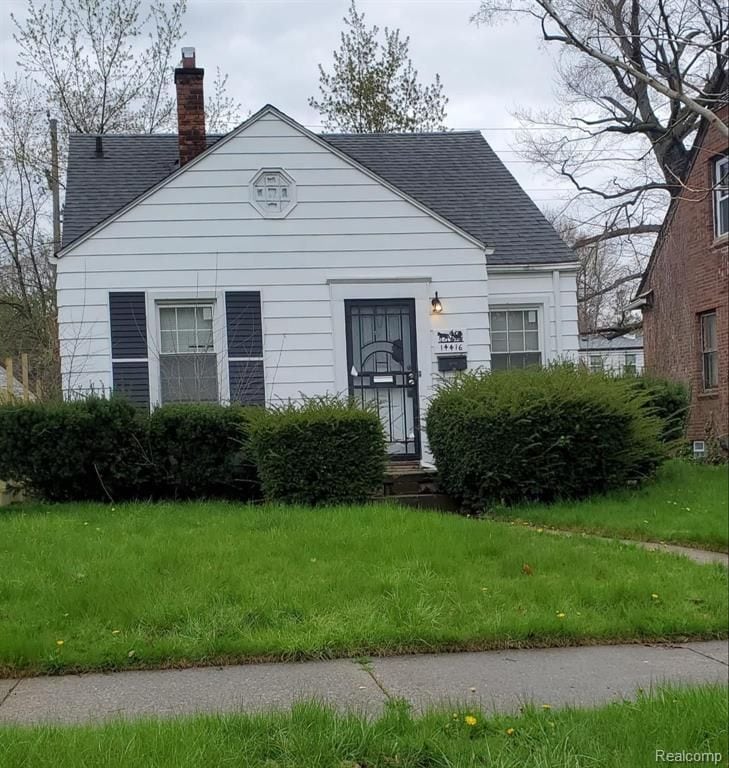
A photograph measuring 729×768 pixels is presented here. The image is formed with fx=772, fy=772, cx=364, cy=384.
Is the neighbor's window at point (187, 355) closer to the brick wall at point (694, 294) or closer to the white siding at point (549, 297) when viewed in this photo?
the white siding at point (549, 297)

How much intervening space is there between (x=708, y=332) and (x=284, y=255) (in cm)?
1098

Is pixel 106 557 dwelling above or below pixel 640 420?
below

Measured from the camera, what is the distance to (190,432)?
27.2 ft

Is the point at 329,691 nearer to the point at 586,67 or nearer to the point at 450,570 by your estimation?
the point at 450,570

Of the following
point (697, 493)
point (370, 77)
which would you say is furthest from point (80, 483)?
point (370, 77)

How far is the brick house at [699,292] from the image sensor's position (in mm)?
16078

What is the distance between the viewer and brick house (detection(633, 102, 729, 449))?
1608cm

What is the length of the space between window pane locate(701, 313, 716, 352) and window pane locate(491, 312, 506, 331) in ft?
25.1

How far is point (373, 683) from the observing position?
156 inches

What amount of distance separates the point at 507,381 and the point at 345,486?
88.5 inches

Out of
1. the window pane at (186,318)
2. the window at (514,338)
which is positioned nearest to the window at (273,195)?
the window pane at (186,318)

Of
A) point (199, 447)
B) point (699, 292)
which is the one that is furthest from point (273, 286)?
point (699, 292)

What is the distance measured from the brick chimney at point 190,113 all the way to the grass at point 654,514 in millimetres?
7113

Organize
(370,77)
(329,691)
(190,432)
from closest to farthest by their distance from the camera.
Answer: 1. (329,691)
2. (190,432)
3. (370,77)
